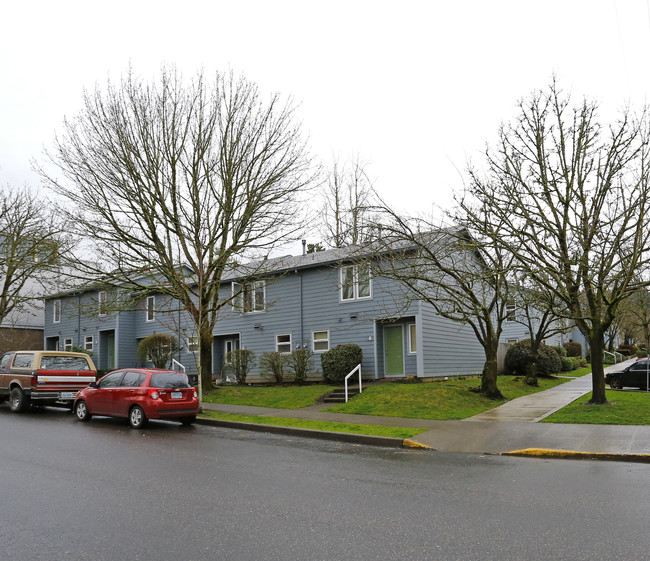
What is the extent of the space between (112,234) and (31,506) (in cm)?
1441

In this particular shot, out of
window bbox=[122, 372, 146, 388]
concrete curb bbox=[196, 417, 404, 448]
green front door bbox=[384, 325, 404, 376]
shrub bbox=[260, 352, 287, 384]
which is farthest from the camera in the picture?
shrub bbox=[260, 352, 287, 384]

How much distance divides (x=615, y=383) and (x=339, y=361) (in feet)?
37.0

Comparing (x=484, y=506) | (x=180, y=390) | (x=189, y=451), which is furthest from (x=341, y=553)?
(x=180, y=390)

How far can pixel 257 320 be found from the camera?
2645 centimetres

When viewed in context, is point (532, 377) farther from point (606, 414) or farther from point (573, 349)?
point (573, 349)

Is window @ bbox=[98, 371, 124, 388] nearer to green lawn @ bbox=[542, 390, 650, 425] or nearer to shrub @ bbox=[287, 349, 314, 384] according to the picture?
shrub @ bbox=[287, 349, 314, 384]

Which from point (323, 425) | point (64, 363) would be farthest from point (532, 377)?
point (64, 363)

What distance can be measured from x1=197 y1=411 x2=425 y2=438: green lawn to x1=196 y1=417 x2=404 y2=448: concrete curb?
24 centimetres

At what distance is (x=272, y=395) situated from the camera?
2003cm

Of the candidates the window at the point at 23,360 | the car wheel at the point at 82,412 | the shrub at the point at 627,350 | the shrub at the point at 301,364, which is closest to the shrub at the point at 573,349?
the shrub at the point at 627,350

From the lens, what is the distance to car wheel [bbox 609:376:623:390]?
22672 millimetres

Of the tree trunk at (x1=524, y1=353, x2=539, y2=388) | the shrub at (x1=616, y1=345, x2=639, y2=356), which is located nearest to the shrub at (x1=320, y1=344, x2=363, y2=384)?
the tree trunk at (x1=524, y1=353, x2=539, y2=388)

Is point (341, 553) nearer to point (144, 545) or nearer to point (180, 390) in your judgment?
point (144, 545)

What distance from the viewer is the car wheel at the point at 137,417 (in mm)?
13352
